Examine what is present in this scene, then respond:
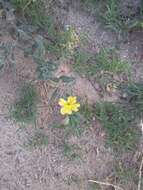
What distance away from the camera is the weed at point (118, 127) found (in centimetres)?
328

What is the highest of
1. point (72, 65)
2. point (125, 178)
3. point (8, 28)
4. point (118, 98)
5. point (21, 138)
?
point (8, 28)

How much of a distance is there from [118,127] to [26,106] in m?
0.62

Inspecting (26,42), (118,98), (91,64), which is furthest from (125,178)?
(26,42)

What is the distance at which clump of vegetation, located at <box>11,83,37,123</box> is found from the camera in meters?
3.23

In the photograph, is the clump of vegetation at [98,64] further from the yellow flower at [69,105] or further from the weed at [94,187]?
the weed at [94,187]

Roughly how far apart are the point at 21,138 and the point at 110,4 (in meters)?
1.09

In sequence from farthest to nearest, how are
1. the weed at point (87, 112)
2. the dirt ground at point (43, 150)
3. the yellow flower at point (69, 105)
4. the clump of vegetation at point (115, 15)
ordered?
the clump of vegetation at point (115, 15) → the weed at point (87, 112) → the dirt ground at point (43, 150) → the yellow flower at point (69, 105)

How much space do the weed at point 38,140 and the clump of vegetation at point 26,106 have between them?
0.35ft

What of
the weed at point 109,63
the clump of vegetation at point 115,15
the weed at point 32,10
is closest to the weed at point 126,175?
the weed at point 109,63

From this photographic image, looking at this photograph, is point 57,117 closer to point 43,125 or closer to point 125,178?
point 43,125

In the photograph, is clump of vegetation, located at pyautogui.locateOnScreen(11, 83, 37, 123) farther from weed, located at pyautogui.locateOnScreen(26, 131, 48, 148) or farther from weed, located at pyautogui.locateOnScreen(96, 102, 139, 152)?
weed, located at pyautogui.locateOnScreen(96, 102, 139, 152)

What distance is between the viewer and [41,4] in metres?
3.39

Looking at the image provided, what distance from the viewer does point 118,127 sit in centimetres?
329

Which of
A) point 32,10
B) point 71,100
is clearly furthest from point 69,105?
point 32,10
